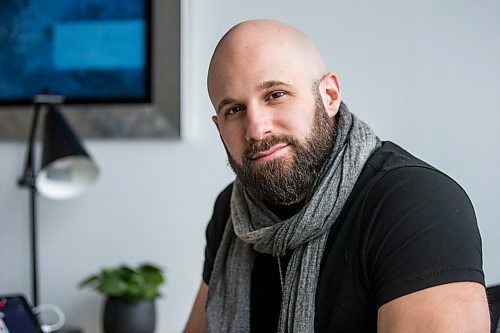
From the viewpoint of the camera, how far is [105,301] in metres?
2.01

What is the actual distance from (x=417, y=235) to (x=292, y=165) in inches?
9.9

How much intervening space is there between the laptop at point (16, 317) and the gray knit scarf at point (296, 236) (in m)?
0.32

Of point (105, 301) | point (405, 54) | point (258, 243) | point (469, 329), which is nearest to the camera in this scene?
point (469, 329)

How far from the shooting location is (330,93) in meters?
1.21

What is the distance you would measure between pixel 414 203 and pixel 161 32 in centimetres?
123

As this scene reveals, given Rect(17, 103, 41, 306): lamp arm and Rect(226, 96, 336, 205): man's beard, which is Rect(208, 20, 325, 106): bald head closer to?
Rect(226, 96, 336, 205): man's beard

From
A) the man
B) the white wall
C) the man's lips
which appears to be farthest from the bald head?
the white wall

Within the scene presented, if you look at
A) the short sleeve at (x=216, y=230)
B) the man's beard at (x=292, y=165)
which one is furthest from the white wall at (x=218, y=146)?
the man's beard at (x=292, y=165)

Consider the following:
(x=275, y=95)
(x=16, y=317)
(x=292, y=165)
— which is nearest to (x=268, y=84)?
(x=275, y=95)

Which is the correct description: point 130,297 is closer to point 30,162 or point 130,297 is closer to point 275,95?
point 30,162

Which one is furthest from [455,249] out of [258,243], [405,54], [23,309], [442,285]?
[405,54]

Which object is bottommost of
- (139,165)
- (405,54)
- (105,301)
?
(105,301)

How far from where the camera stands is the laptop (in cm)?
128

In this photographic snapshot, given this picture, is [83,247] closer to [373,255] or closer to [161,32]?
[161,32]
